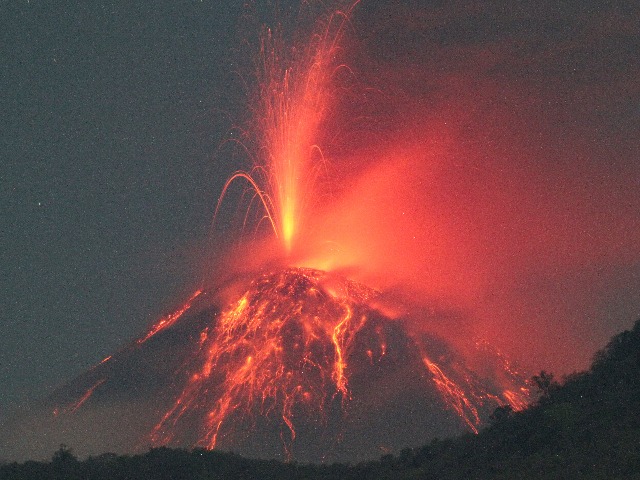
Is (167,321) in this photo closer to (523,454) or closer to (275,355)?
(275,355)

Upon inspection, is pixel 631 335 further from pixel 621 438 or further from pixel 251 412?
pixel 251 412

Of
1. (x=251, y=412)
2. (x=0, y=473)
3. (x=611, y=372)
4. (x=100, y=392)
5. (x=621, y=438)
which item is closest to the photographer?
(x=621, y=438)

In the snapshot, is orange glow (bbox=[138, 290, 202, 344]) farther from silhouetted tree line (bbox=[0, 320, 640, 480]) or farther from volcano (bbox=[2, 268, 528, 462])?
silhouetted tree line (bbox=[0, 320, 640, 480])

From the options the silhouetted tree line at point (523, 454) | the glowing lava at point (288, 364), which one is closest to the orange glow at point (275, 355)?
the glowing lava at point (288, 364)

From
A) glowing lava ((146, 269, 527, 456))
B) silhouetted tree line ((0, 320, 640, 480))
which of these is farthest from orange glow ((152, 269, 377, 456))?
silhouetted tree line ((0, 320, 640, 480))

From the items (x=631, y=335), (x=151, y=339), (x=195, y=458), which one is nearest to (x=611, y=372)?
(x=631, y=335)

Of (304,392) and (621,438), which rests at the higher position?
(304,392)

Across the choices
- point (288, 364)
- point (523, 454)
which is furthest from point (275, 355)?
point (523, 454)
